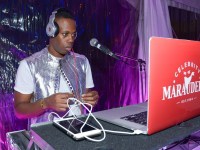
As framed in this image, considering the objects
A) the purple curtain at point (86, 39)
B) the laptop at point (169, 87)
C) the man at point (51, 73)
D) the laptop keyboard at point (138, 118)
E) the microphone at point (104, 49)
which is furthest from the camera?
the purple curtain at point (86, 39)

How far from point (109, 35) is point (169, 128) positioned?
84.0 inches

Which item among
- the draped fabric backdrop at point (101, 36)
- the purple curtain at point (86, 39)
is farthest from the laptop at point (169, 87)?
the purple curtain at point (86, 39)

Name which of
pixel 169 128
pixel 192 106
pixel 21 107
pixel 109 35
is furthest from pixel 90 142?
pixel 109 35

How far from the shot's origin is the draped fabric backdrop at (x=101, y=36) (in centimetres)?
212

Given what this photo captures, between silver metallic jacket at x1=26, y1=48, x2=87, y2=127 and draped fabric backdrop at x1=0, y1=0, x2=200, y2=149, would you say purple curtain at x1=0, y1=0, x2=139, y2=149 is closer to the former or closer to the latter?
draped fabric backdrop at x1=0, y1=0, x2=200, y2=149

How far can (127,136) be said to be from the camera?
2.65ft

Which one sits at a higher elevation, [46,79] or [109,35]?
[109,35]

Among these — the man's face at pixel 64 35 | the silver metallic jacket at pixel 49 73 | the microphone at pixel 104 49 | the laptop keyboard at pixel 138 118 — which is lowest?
the laptop keyboard at pixel 138 118

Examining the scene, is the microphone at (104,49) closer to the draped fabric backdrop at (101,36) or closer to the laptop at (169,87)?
the draped fabric backdrop at (101,36)

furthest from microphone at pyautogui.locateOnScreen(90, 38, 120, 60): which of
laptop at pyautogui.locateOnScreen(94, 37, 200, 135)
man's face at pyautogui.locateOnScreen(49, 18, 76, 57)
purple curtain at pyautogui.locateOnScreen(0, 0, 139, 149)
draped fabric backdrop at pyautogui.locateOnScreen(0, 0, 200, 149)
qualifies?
purple curtain at pyautogui.locateOnScreen(0, 0, 139, 149)

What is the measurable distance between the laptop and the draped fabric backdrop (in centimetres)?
63

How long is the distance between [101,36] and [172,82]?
2042 millimetres

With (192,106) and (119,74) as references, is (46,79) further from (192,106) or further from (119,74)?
(119,74)

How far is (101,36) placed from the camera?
2.79m
